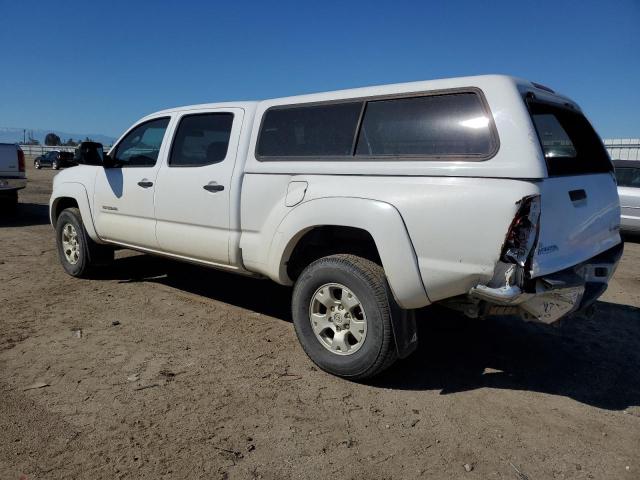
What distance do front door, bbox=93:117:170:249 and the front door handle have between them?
817 millimetres

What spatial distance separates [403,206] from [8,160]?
1173 centimetres

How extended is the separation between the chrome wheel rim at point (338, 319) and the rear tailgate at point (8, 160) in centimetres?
1090

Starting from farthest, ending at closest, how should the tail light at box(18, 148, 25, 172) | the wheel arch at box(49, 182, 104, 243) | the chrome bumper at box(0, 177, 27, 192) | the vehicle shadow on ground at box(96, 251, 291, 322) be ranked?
1. the tail light at box(18, 148, 25, 172)
2. the chrome bumper at box(0, 177, 27, 192)
3. the wheel arch at box(49, 182, 104, 243)
4. the vehicle shadow on ground at box(96, 251, 291, 322)

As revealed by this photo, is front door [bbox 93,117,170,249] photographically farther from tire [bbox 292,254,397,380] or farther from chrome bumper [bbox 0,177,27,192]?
chrome bumper [bbox 0,177,27,192]

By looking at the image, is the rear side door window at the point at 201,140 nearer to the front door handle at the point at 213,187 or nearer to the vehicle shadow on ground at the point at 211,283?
the front door handle at the point at 213,187

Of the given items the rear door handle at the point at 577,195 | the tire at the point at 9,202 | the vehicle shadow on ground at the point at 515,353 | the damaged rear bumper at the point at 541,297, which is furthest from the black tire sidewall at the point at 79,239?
the tire at the point at 9,202

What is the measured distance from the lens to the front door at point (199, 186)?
14.3 feet

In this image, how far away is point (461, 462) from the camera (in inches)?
108

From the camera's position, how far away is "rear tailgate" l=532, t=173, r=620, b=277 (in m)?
2.90

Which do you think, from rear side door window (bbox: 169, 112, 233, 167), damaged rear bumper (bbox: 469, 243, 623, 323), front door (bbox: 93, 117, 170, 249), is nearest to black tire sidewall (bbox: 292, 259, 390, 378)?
damaged rear bumper (bbox: 469, 243, 623, 323)

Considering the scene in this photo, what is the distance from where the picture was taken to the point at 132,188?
5.20m

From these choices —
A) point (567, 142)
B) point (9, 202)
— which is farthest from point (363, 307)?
point (9, 202)

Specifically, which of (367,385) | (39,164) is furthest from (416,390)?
(39,164)

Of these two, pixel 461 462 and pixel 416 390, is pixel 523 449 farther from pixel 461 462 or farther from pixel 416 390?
pixel 416 390
